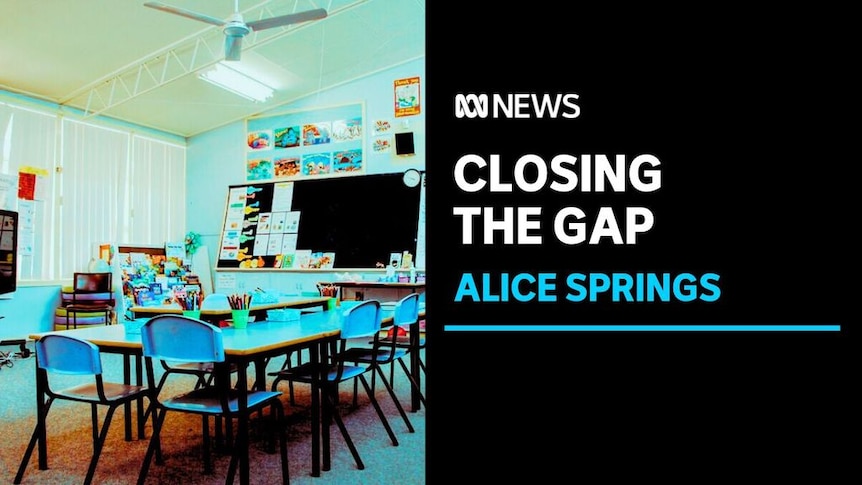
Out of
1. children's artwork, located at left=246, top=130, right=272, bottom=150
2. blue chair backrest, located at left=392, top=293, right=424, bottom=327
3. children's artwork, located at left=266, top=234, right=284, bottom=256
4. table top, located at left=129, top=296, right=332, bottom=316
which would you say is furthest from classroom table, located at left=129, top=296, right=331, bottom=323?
children's artwork, located at left=246, top=130, right=272, bottom=150

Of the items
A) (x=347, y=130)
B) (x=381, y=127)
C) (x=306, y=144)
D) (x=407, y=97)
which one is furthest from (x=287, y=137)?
(x=407, y=97)

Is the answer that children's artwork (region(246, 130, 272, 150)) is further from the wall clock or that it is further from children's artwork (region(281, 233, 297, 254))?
the wall clock

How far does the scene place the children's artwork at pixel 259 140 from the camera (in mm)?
8258

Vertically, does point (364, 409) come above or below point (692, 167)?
below

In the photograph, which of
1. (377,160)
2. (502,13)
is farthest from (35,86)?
(502,13)

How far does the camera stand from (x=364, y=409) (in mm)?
3533

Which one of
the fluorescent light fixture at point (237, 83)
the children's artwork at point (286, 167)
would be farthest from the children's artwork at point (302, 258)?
the fluorescent light fixture at point (237, 83)

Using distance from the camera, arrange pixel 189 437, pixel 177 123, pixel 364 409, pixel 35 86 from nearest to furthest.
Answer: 1. pixel 189 437
2. pixel 364 409
3. pixel 35 86
4. pixel 177 123

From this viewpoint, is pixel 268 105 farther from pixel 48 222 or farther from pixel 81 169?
pixel 48 222

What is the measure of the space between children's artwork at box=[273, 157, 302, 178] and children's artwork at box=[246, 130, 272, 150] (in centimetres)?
32

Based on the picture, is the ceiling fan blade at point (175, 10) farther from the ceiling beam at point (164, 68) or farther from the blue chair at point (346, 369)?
the blue chair at point (346, 369)

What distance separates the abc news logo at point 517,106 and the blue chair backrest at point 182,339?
149 cm

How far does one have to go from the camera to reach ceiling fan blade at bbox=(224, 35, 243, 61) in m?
4.54

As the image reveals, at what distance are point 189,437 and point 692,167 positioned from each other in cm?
293
